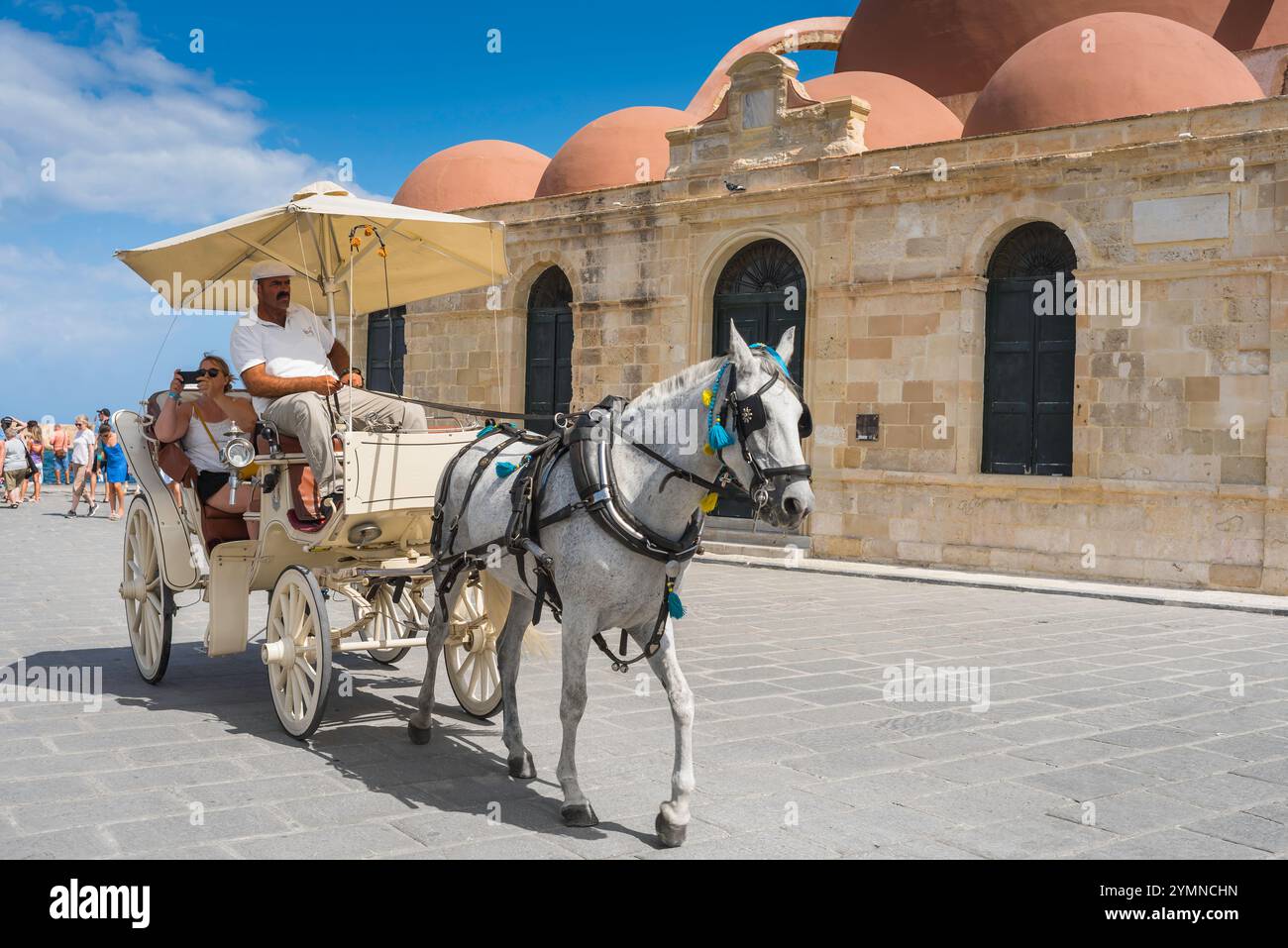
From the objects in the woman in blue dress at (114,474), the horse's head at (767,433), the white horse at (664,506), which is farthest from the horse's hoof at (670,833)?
the woman in blue dress at (114,474)

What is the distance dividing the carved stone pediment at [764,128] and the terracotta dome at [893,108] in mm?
448

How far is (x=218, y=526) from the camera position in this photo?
638cm

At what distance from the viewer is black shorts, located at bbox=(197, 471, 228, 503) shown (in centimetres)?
638

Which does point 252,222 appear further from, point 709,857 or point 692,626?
point 692,626

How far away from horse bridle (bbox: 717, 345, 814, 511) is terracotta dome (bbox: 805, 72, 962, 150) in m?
11.8

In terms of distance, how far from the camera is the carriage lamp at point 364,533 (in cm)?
564

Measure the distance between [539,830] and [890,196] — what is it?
11375mm

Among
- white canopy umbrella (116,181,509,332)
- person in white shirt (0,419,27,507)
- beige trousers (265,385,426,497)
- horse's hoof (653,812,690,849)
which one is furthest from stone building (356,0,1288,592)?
person in white shirt (0,419,27,507)

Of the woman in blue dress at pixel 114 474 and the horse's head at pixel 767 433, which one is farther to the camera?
the woman in blue dress at pixel 114 474

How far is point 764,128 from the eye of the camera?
15359mm

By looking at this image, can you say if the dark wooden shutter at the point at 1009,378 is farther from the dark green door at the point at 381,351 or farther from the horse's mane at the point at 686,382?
the dark green door at the point at 381,351

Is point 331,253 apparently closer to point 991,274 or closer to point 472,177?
point 991,274

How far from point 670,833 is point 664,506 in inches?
47.8
